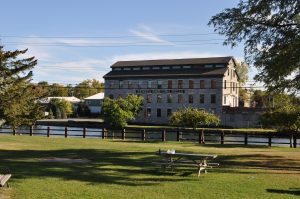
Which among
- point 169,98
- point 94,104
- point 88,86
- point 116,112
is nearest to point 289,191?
point 116,112

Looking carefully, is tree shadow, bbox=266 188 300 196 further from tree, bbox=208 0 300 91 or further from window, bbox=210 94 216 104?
window, bbox=210 94 216 104

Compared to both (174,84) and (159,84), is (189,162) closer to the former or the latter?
(174,84)

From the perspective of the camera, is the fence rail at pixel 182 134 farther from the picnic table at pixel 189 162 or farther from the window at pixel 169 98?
the window at pixel 169 98

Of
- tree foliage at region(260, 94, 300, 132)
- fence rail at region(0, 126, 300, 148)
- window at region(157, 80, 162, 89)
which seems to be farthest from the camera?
window at region(157, 80, 162, 89)

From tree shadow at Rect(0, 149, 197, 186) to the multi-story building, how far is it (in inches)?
2629

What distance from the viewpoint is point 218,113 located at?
88.0 meters

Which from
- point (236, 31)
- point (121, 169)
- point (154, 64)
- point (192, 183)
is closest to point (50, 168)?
point (121, 169)

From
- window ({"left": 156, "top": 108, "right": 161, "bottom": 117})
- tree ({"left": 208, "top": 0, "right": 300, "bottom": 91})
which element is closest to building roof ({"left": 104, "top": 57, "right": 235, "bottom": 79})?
window ({"left": 156, "top": 108, "right": 161, "bottom": 117})

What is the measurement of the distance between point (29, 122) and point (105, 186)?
12941 millimetres

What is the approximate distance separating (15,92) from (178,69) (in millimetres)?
72864

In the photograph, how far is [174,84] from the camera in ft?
306

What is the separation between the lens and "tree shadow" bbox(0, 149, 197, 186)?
50.0 ft

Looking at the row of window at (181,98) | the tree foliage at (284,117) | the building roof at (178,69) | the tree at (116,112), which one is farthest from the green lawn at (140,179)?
the building roof at (178,69)

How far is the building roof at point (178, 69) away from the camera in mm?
90250
